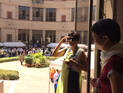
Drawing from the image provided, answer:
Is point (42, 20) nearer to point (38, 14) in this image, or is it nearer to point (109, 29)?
point (38, 14)

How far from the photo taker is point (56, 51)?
11.4 ft

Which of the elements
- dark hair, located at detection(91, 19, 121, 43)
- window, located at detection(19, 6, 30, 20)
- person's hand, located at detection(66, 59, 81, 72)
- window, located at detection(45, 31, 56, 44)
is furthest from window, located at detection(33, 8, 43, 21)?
dark hair, located at detection(91, 19, 121, 43)

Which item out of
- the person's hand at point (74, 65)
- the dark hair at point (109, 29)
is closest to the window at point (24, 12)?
the person's hand at point (74, 65)

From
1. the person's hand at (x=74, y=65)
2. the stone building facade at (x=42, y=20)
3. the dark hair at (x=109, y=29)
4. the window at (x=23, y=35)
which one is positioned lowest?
the person's hand at (x=74, y=65)

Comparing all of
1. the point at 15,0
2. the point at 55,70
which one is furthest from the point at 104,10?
the point at 15,0

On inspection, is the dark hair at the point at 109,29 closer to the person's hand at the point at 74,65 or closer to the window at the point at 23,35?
the person's hand at the point at 74,65

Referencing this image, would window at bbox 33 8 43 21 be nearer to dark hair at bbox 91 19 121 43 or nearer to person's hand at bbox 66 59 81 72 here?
person's hand at bbox 66 59 81 72

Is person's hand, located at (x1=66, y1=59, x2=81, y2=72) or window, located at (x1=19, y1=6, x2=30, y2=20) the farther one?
window, located at (x1=19, y1=6, x2=30, y2=20)

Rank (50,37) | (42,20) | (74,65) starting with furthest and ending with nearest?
(50,37) < (42,20) < (74,65)

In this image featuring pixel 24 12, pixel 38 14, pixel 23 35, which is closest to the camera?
pixel 23 35

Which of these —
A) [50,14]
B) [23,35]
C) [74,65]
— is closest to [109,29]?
[74,65]

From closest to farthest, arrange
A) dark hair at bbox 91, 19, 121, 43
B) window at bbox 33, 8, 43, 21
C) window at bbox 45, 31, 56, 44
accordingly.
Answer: dark hair at bbox 91, 19, 121, 43 → window at bbox 45, 31, 56, 44 → window at bbox 33, 8, 43, 21

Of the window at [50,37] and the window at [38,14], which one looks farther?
the window at [38,14]

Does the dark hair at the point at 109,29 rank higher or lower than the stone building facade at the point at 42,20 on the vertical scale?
lower
